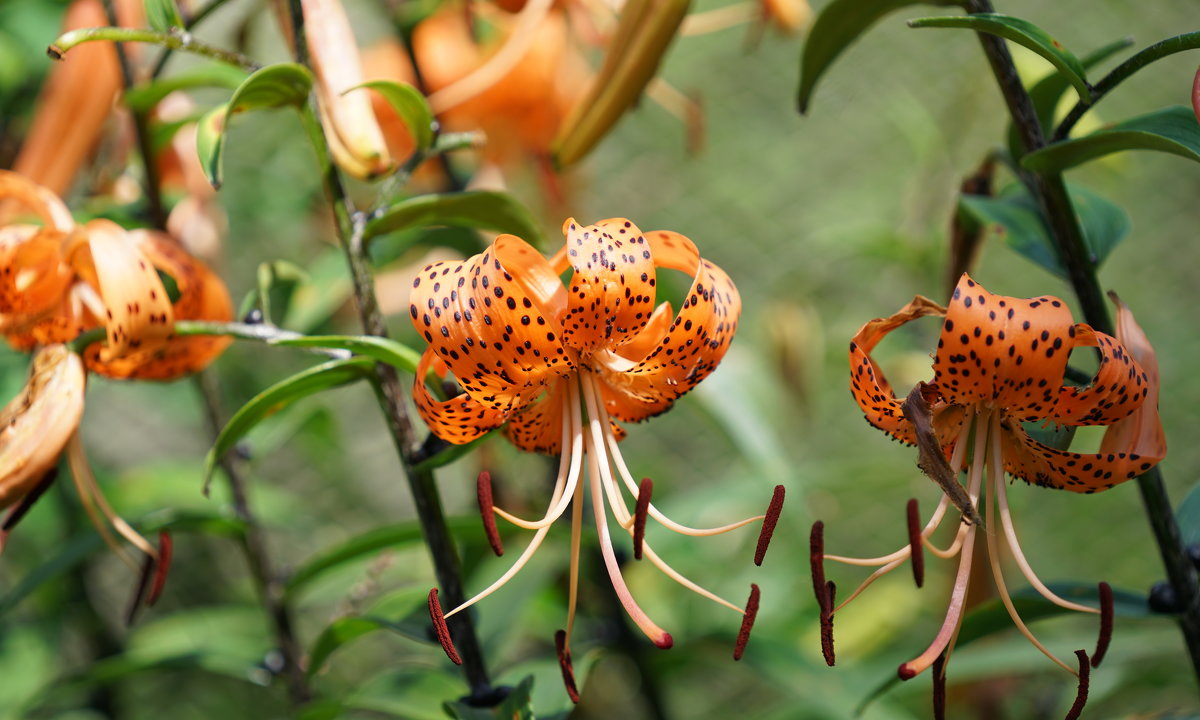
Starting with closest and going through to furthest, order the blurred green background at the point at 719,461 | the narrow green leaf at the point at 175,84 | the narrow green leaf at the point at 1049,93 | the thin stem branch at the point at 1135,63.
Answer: the thin stem branch at the point at 1135,63 < the narrow green leaf at the point at 1049,93 < the narrow green leaf at the point at 175,84 < the blurred green background at the point at 719,461

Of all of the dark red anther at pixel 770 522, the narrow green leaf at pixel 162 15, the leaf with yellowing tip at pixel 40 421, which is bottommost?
the leaf with yellowing tip at pixel 40 421

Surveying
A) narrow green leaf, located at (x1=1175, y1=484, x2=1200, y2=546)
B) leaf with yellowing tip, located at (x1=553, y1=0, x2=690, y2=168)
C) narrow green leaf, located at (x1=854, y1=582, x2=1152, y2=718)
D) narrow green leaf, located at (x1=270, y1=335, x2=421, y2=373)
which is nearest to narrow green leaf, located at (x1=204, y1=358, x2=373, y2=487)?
narrow green leaf, located at (x1=270, y1=335, x2=421, y2=373)

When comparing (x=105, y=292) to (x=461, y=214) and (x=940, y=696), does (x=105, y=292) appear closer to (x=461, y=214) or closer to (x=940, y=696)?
(x=461, y=214)

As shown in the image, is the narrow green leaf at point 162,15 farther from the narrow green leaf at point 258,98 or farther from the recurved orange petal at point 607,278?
the recurved orange petal at point 607,278

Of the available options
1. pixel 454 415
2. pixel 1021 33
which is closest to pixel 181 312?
pixel 454 415

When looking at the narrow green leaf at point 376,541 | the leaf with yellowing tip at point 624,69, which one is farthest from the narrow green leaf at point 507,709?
the leaf with yellowing tip at point 624,69

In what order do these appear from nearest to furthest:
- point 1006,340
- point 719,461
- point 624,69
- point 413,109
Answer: point 1006,340, point 413,109, point 624,69, point 719,461

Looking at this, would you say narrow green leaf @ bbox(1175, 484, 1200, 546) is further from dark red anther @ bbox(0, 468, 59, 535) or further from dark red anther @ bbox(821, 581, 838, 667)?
dark red anther @ bbox(0, 468, 59, 535)
